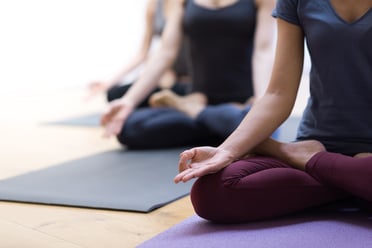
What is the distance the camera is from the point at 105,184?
174 cm

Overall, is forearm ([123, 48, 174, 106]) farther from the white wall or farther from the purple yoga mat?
the white wall

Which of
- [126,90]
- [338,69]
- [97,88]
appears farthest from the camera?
[126,90]

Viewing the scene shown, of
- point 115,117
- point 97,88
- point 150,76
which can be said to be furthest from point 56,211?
point 97,88

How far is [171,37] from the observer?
93.3 inches

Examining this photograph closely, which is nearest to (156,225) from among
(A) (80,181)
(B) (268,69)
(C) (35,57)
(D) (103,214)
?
(D) (103,214)

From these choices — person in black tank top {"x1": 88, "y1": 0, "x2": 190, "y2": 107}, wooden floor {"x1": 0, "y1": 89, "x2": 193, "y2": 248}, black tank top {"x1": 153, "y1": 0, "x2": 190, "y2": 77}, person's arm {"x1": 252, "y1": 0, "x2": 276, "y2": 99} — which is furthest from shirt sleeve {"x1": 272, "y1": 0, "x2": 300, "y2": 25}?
black tank top {"x1": 153, "y1": 0, "x2": 190, "y2": 77}

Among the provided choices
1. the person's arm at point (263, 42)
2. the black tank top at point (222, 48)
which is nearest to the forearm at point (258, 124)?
the person's arm at point (263, 42)

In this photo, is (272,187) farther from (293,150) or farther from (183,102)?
A: (183,102)

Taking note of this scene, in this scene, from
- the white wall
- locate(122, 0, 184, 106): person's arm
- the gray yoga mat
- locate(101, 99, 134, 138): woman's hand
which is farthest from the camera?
the white wall

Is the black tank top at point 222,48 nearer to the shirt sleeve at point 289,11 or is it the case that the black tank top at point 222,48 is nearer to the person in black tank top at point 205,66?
the person in black tank top at point 205,66

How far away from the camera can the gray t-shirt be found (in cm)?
128

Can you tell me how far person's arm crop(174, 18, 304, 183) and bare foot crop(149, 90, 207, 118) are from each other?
0.98m

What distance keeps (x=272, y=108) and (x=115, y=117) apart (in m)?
0.93

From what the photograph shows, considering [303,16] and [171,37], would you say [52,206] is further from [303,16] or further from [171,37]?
[171,37]
